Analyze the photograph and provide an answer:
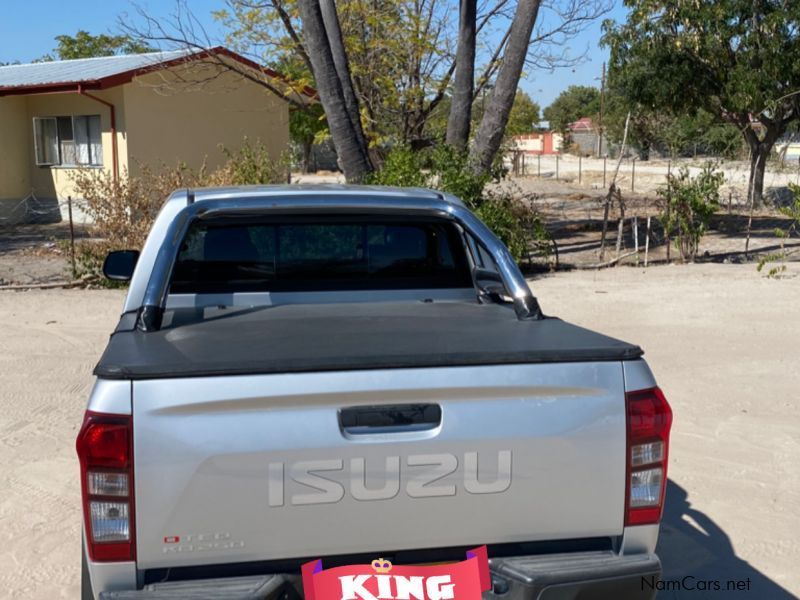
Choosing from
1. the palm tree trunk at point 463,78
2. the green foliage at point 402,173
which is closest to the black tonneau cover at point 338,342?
the green foliage at point 402,173

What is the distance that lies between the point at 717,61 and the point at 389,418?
23.0 m

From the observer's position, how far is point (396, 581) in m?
2.77

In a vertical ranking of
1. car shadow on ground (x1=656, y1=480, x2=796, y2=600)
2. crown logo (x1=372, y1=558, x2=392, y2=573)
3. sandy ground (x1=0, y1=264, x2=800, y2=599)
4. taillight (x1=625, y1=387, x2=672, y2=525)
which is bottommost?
car shadow on ground (x1=656, y1=480, x2=796, y2=600)

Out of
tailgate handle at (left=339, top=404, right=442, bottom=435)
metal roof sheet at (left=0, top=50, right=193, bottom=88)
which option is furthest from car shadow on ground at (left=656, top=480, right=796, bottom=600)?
metal roof sheet at (left=0, top=50, right=193, bottom=88)

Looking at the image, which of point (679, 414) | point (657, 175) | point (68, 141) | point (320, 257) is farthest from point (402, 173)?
point (657, 175)

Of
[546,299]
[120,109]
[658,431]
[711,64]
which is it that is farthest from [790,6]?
[658,431]

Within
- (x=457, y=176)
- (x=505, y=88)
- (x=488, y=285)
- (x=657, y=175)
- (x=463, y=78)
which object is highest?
(x=463, y=78)

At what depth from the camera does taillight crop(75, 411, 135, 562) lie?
8.54 feet

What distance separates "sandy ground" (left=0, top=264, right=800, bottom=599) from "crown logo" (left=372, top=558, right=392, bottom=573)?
1943 mm

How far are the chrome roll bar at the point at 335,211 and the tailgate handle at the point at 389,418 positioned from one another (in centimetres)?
114

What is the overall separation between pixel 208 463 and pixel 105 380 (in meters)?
0.38

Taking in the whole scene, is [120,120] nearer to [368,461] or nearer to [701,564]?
[701,564]

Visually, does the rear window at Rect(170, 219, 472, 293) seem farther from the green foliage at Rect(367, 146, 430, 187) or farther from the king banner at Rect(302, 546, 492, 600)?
the green foliage at Rect(367, 146, 430, 187)

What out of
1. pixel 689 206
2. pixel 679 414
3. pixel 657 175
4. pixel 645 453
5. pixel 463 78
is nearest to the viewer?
pixel 645 453
